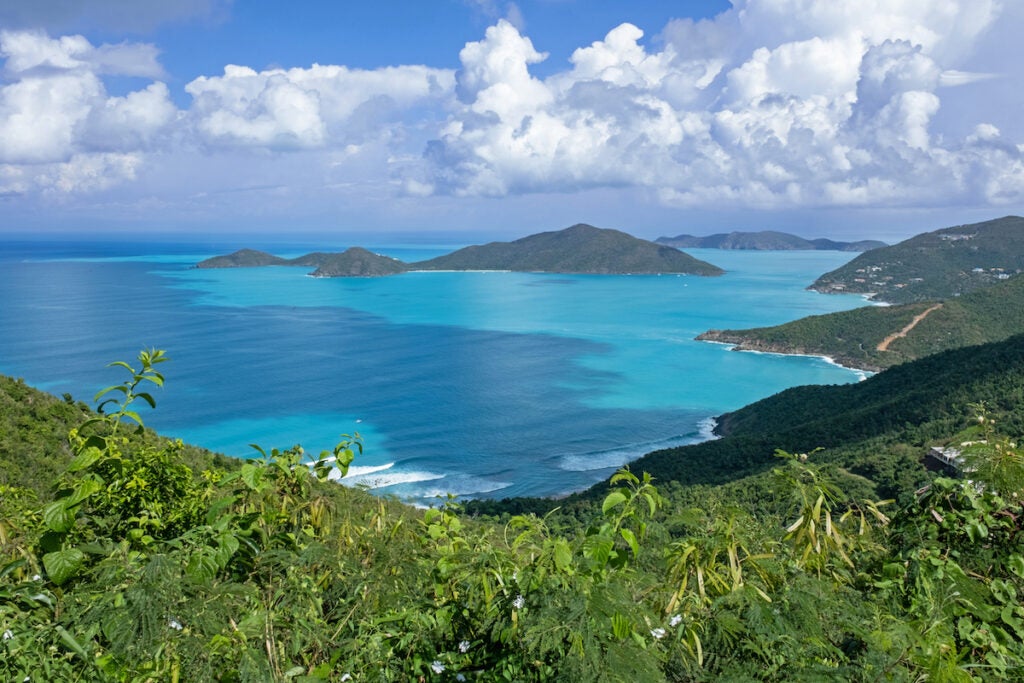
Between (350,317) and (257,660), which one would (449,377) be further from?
(257,660)

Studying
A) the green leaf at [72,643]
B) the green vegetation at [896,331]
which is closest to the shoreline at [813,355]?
the green vegetation at [896,331]

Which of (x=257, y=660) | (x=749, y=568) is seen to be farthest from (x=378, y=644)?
(x=749, y=568)

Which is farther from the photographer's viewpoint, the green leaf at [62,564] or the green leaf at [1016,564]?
the green leaf at [1016,564]

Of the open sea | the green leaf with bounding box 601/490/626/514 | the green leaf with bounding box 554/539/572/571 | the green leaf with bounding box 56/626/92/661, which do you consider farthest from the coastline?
the green leaf with bounding box 56/626/92/661

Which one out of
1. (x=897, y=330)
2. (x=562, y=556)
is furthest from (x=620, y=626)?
(x=897, y=330)

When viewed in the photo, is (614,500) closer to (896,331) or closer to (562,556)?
(562,556)

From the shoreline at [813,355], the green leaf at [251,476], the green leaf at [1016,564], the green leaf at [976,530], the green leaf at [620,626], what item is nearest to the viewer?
the green leaf at [620,626]

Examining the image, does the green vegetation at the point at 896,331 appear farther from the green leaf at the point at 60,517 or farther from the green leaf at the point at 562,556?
the green leaf at the point at 60,517
